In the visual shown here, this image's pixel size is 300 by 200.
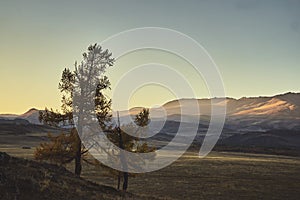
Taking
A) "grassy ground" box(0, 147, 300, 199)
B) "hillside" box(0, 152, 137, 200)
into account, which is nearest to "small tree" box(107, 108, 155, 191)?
"grassy ground" box(0, 147, 300, 199)

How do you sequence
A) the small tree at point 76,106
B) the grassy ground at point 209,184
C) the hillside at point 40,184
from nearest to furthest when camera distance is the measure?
the hillside at point 40,184 < the small tree at point 76,106 < the grassy ground at point 209,184

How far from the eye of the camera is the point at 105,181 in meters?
45.2

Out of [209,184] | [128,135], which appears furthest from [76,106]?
[209,184]

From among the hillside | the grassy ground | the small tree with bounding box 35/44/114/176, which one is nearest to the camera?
the hillside

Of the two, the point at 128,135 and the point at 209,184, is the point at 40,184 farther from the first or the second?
the point at 209,184

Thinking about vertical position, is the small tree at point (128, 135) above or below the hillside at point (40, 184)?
above

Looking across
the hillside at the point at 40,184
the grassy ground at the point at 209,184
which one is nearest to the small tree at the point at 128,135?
the grassy ground at the point at 209,184

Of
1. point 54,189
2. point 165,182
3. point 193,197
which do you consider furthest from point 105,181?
point 54,189

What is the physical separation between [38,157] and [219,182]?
28842mm

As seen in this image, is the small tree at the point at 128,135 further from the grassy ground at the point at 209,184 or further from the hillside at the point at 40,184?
the hillside at the point at 40,184

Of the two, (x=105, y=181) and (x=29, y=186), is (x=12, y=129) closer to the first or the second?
(x=105, y=181)

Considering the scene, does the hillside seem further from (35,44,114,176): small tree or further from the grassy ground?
the grassy ground

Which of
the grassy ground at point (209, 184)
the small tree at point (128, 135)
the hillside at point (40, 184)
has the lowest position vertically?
the grassy ground at point (209, 184)

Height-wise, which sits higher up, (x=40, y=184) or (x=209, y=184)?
(x=40, y=184)
